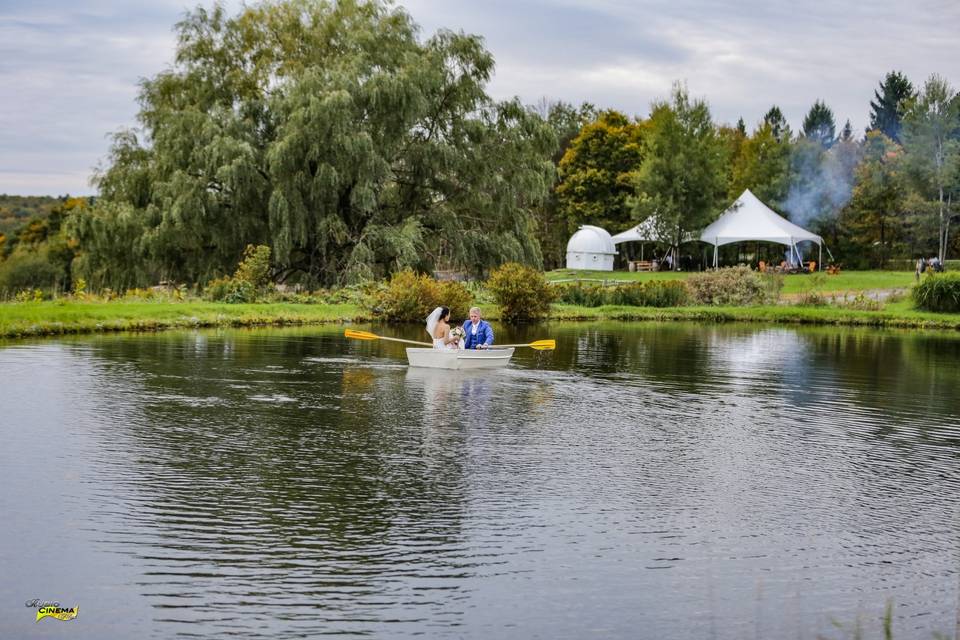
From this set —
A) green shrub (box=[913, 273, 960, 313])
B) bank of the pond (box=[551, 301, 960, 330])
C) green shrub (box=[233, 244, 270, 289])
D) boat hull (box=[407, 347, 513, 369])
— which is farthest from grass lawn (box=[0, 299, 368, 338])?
green shrub (box=[913, 273, 960, 313])

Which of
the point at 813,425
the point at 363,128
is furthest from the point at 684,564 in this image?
the point at 363,128

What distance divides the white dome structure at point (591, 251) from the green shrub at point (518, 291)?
105 feet

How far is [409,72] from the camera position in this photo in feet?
148

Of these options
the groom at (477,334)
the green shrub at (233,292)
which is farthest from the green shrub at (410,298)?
the groom at (477,334)

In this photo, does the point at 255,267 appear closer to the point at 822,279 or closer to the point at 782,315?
the point at 782,315

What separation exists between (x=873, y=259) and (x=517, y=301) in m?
42.6

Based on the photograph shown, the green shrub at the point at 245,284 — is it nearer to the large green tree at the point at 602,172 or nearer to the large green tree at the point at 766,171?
the large green tree at the point at 602,172

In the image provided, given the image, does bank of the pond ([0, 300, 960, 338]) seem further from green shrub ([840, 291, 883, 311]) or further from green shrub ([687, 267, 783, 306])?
green shrub ([687, 267, 783, 306])

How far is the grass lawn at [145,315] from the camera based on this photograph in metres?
30.2

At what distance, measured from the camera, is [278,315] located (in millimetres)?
37375

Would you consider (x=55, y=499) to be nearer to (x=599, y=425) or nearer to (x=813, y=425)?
(x=599, y=425)

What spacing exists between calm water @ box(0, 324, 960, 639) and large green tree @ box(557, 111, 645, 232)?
61670 mm

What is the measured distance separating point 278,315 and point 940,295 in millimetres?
29450

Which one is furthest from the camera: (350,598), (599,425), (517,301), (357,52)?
(357,52)
